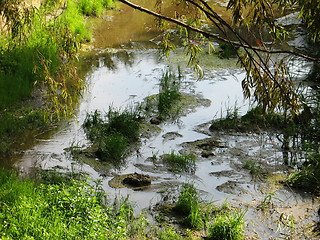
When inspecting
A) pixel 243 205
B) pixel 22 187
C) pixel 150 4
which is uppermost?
pixel 150 4

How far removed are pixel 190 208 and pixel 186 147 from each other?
1972 millimetres

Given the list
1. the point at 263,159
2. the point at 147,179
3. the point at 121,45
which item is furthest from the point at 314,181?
the point at 121,45

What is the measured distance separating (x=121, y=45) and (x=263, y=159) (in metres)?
6.88

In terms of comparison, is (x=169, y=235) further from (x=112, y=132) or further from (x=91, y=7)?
(x=91, y=7)

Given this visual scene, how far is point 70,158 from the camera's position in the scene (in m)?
7.31

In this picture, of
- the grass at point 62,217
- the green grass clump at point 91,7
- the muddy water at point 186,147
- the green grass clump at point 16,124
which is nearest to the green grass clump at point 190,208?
the grass at point 62,217

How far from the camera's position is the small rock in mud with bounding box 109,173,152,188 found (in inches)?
260

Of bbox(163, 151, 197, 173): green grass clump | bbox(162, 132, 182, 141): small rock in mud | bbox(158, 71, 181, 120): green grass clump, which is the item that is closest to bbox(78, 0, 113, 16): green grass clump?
bbox(158, 71, 181, 120): green grass clump

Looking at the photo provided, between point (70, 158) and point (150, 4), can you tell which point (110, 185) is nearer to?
point (70, 158)

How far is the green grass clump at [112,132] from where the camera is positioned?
736cm

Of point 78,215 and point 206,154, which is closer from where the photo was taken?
point 78,215

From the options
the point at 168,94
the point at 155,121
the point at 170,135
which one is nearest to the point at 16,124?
the point at 155,121

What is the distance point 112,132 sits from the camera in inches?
315

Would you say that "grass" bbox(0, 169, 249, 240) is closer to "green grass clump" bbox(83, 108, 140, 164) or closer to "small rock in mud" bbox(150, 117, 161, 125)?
"green grass clump" bbox(83, 108, 140, 164)
